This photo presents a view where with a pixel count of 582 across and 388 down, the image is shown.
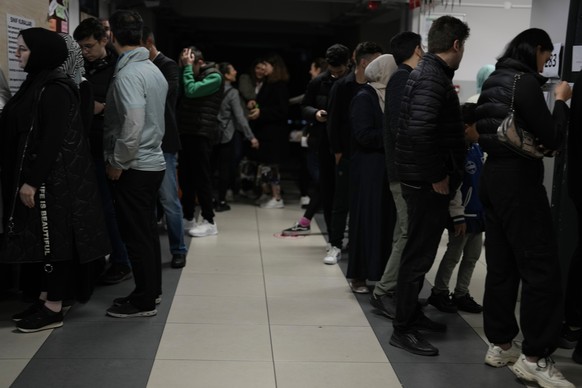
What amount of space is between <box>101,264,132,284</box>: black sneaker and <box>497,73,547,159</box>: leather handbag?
2566 millimetres

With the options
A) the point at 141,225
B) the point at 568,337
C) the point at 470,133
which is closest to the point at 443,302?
the point at 568,337

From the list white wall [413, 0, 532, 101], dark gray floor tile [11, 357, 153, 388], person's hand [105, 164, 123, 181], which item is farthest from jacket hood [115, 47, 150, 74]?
white wall [413, 0, 532, 101]

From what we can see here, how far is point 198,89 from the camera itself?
538 cm

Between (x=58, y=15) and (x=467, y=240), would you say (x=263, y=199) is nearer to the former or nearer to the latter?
(x=58, y=15)

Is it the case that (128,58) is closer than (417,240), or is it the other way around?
(417,240)

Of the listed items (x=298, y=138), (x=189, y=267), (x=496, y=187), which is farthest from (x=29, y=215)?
(x=298, y=138)

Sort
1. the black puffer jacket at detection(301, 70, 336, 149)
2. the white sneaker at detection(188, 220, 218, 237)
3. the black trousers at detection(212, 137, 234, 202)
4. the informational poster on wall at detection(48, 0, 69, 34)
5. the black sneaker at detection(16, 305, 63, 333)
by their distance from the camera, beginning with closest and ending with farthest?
the black sneaker at detection(16, 305, 63, 333) < the informational poster on wall at detection(48, 0, 69, 34) < the black puffer jacket at detection(301, 70, 336, 149) < the white sneaker at detection(188, 220, 218, 237) < the black trousers at detection(212, 137, 234, 202)

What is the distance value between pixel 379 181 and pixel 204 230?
218 centimetres

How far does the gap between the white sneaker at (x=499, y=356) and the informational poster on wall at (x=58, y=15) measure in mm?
3350

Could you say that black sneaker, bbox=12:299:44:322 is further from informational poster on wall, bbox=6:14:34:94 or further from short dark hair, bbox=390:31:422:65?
short dark hair, bbox=390:31:422:65

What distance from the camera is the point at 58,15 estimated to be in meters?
4.78

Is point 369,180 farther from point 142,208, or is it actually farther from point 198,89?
point 198,89

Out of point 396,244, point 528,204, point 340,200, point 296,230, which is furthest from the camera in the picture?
point 296,230

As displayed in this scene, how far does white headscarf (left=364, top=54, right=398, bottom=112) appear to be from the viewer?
3.96 m
